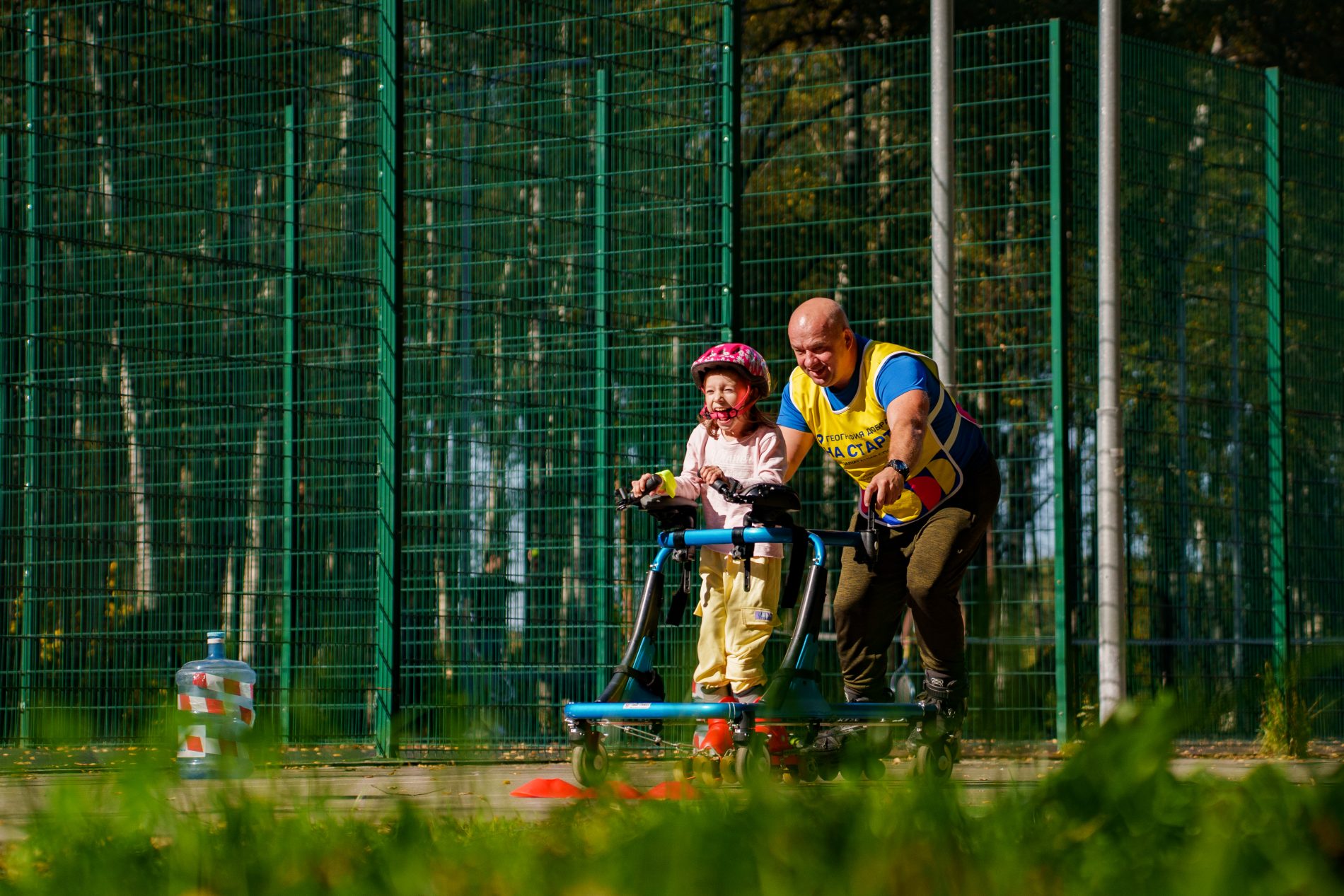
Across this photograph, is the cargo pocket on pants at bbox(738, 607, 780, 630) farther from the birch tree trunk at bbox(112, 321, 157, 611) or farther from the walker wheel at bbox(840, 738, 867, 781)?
the walker wheel at bbox(840, 738, 867, 781)

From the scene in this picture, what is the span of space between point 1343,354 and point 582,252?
5.27 meters

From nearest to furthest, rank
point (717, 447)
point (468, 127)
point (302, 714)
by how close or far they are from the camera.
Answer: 1. point (302, 714)
2. point (717, 447)
3. point (468, 127)

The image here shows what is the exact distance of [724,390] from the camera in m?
7.14

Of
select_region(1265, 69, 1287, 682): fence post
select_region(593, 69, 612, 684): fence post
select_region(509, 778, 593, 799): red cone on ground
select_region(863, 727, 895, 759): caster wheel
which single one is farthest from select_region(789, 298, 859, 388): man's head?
select_region(1265, 69, 1287, 682): fence post

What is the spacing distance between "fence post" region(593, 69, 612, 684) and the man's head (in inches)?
127

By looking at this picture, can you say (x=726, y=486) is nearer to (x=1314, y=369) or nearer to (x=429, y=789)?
(x=429, y=789)

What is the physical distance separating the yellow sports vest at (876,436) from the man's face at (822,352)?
0.09 meters

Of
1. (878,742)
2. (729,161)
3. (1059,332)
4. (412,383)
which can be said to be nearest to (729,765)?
(878,742)

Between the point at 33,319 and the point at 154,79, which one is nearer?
the point at 33,319

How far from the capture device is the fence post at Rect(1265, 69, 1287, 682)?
11.6 metres

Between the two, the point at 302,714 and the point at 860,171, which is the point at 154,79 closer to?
the point at 860,171

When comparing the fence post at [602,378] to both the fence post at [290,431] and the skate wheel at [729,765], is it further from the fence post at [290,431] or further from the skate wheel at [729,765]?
the skate wheel at [729,765]

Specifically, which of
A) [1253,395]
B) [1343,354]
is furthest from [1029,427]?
[1343,354]

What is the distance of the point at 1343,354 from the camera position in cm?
1223
